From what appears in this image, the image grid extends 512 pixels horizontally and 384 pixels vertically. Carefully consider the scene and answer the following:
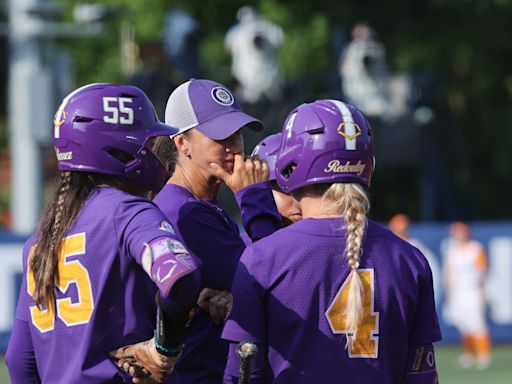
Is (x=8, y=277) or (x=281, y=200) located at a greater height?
(x=281, y=200)

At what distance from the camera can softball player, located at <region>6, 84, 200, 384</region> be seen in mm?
4219

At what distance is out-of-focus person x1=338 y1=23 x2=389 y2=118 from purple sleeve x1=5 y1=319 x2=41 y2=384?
717 inches

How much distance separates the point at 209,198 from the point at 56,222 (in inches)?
33.3

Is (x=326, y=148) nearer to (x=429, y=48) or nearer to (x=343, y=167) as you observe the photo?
(x=343, y=167)

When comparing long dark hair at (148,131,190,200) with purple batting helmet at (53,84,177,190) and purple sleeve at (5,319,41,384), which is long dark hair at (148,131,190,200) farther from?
purple sleeve at (5,319,41,384)

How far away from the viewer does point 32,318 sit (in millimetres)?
4508

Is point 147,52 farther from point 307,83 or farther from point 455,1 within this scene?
point 455,1

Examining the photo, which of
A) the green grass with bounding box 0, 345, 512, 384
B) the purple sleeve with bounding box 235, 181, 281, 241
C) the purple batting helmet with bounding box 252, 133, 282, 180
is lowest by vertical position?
the green grass with bounding box 0, 345, 512, 384

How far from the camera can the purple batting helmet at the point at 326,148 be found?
451 centimetres

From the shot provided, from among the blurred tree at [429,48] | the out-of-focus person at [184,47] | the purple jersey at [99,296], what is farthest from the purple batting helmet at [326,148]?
the blurred tree at [429,48]

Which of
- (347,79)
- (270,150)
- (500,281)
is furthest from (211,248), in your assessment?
(347,79)

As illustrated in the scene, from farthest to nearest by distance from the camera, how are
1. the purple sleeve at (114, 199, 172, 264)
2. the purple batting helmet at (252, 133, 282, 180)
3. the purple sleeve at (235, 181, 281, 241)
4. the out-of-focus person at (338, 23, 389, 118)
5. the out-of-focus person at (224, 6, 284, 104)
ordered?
the out-of-focus person at (338, 23, 389, 118)
the out-of-focus person at (224, 6, 284, 104)
the purple batting helmet at (252, 133, 282, 180)
the purple sleeve at (235, 181, 281, 241)
the purple sleeve at (114, 199, 172, 264)

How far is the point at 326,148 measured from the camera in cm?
453

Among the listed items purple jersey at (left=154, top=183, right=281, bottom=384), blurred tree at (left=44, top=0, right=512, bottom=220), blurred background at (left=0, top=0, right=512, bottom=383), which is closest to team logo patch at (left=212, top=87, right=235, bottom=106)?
purple jersey at (left=154, top=183, right=281, bottom=384)
